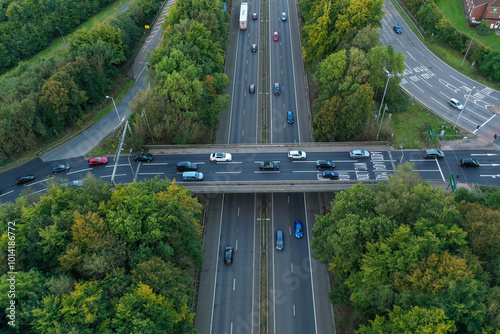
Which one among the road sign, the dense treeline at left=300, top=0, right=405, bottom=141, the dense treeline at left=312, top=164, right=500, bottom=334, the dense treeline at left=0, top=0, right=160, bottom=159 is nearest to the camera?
the dense treeline at left=312, top=164, right=500, bottom=334

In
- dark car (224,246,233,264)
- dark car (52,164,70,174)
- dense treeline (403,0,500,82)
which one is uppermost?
dense treeline (403,0,500,82)

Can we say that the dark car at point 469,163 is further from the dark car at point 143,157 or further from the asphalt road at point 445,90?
the dark car at point 143,157

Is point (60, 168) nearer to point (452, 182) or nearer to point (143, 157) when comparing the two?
point (143, 157)

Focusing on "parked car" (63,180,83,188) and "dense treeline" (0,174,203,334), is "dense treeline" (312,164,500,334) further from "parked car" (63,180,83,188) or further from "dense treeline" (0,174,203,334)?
"parked car" (63,180,83,188)

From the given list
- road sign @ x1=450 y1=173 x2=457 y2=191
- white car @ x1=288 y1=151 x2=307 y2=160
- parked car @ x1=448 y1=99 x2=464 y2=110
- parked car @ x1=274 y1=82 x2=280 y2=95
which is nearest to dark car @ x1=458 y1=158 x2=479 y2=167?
road sign @ x1=450 y1=173 x2=457 y2=191

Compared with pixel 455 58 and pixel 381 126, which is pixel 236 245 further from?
pixel 455 58

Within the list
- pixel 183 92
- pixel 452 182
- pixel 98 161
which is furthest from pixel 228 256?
pixel 452 182
